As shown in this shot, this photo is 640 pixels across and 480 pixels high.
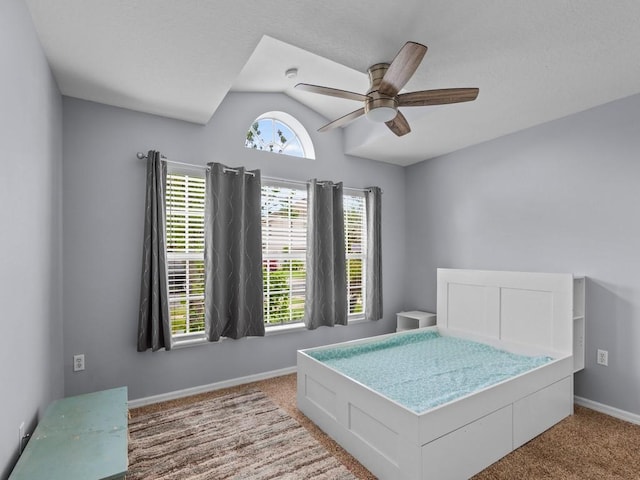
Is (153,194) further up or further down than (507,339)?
further up

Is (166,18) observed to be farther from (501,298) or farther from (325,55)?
(501,298)

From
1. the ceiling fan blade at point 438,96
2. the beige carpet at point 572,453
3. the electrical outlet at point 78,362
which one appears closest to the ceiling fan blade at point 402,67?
the ceiling fan blade at point 438,96

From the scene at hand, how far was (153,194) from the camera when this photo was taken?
279cm

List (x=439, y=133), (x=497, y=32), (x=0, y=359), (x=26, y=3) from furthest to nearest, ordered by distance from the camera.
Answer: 1. (x=439, y=133)
2. (x=497, y=32)
3. (x=26, y=3)
4. (x=0, y=359)

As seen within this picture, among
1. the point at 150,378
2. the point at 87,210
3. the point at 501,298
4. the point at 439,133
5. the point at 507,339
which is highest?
the point at 439,133

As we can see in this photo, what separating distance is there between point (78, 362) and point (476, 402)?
2.80 meters

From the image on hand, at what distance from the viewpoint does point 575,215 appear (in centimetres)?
289

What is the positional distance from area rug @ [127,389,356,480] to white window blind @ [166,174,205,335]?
73 cm

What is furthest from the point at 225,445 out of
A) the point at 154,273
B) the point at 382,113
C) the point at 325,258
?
the point at 382,113

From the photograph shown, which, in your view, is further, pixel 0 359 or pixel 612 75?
pixel 612 75

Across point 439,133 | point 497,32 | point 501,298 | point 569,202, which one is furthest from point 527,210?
point 497,32

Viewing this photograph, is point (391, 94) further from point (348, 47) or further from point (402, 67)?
point (348, 47)

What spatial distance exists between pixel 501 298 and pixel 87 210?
3612 mm

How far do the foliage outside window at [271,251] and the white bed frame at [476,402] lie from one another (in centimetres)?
102
